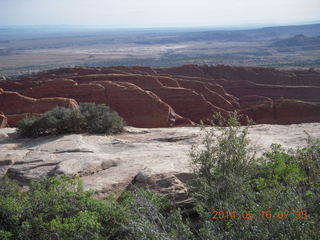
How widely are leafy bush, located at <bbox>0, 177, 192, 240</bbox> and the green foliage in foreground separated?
13 millimetres

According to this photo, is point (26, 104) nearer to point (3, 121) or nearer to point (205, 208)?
point (3, 121)

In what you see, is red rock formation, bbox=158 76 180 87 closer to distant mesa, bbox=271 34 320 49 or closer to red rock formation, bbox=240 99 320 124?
red rock formation, bbox=240 99 320 124

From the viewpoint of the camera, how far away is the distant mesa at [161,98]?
27562mm

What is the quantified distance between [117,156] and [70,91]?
2457cm

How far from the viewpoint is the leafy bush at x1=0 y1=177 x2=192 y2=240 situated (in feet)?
14.6

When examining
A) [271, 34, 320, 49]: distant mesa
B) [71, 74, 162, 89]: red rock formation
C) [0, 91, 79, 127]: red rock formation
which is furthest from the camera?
[271, 34, 320, 49]: distant mesa

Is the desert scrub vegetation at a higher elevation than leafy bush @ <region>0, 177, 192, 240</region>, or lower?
lower

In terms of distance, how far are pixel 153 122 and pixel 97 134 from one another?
55.3ft

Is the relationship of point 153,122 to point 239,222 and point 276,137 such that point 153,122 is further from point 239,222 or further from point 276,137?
point 239,222

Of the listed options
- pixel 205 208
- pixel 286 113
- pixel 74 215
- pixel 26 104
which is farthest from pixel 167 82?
pixel 205 208

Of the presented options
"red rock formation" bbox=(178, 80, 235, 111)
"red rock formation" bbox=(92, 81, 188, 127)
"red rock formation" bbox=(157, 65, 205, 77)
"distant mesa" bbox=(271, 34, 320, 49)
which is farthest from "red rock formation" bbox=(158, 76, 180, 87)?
"distant mesa" bbox=(271, 34, 320, 49)

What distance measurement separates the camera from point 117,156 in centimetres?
845
